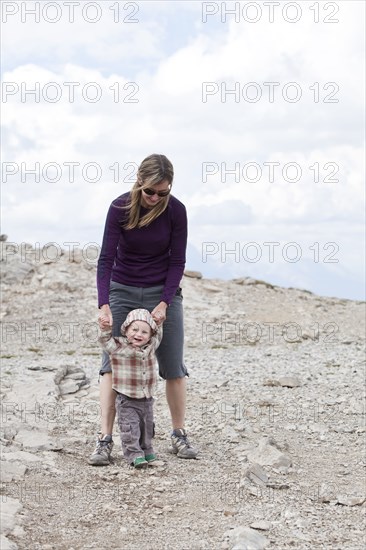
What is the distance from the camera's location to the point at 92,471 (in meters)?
7.81

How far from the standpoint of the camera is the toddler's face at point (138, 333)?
7551 millimetres

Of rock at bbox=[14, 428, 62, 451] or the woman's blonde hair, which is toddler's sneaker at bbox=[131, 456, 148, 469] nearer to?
rock at bbox=[14, 428, 62, 451]

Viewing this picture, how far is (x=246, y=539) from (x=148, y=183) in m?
3.51

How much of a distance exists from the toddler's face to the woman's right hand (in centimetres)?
22

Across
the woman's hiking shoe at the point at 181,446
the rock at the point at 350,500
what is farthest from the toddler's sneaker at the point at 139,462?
the rock at the point at 350,500

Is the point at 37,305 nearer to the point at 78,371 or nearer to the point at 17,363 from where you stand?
the point at 17,363

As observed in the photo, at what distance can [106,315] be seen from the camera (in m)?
7.59

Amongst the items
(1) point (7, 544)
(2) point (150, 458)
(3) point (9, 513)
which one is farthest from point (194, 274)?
(1) point (7, 544)


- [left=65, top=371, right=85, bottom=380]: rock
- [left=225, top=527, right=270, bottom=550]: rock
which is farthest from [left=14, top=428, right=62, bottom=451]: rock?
[left=65, top=371, right=85, bottom=380]: rock

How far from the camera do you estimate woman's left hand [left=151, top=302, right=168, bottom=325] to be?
7695 mm

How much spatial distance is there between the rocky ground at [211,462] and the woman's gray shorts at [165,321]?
3.59ft

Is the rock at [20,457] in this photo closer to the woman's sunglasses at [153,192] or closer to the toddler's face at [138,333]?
the toddler's face at [138,333]

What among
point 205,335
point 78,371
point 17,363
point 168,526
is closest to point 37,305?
point 205,335

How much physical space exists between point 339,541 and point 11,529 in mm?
2831
